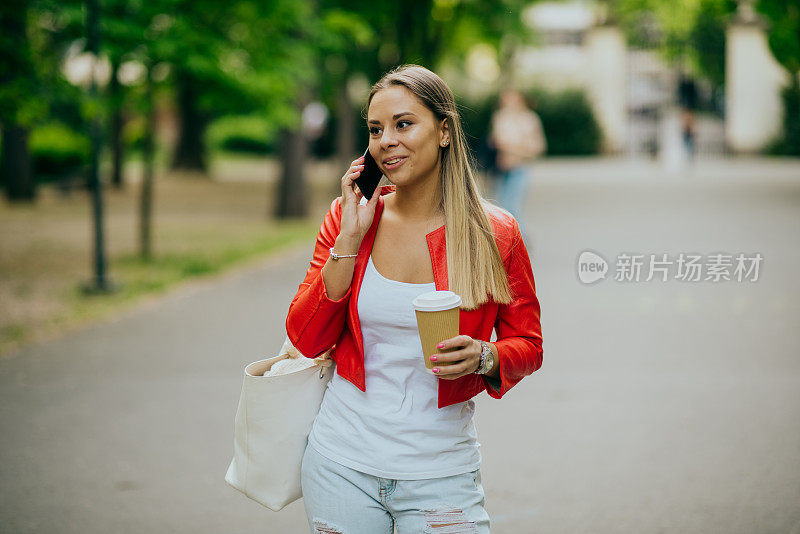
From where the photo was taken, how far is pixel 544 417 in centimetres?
568

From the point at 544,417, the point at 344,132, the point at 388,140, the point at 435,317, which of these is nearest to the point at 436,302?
the point at 435,317

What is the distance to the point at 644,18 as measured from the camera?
39.0 meters

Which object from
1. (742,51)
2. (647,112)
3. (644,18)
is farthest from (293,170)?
(644,18)

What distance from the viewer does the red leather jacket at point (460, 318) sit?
2.32 metres

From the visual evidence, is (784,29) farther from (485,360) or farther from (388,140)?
(485,360)

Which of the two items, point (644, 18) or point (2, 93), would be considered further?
point (644, 18)

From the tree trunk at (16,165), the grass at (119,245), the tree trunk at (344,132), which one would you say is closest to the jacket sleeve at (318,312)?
the grass at (119,245)

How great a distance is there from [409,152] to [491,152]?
11182 millimetres

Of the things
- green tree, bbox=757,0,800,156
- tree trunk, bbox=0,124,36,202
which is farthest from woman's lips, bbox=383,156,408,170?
tree trunk, bbox=0,124,36,202

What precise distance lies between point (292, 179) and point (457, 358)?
51.9ft

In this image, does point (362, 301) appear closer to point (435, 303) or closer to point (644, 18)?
point (435, 303)

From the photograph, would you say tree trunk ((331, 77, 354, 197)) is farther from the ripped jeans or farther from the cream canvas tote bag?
the ripped jeans

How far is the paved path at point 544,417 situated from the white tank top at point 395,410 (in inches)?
78.1
